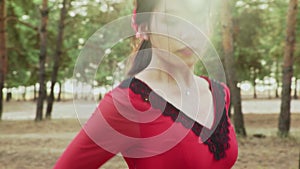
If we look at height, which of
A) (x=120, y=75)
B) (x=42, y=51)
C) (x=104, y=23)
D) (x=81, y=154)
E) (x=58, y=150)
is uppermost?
(x=104, y=23)

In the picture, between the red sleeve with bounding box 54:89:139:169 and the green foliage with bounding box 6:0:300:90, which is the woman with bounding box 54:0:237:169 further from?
the green foliage with bounding box 6:0:300:90

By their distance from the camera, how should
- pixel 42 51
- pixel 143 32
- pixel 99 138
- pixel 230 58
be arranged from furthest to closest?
pixel 42 51 → pixel 230 58 → pixel 143 32 → pixel 99 138

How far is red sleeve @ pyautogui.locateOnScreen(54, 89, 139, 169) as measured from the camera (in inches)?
49.5

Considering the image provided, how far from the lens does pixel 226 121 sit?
153cm

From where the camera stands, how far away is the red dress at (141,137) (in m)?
1.28

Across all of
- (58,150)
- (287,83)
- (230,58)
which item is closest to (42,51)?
(230,58)

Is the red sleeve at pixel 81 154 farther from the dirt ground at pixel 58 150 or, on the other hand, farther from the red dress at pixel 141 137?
the dirt ground at pixel 58 150

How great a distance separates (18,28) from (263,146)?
21.3m

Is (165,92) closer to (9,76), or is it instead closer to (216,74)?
(216,74)

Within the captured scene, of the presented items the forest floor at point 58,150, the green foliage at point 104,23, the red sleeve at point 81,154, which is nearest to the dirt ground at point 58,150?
the forest floor at point 58,150

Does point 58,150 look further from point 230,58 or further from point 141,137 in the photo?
point 141,137

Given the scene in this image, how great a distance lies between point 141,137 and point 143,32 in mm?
296

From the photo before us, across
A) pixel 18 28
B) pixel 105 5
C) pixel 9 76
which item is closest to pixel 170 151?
pixel 105 5

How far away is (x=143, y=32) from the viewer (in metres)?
1.40
